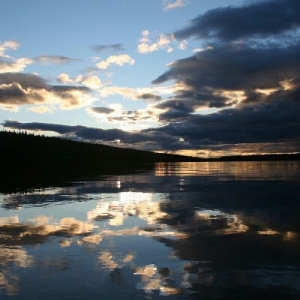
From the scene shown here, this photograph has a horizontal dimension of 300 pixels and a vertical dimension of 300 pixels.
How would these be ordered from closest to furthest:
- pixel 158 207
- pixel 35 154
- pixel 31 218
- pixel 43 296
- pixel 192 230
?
pixel 43 296, pixel 192 230, pixel 31 218, pixel 158 207, pixel 35 154

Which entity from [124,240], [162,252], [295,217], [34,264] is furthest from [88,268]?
[295,217]

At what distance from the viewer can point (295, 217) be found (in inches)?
680

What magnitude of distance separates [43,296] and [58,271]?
160cm

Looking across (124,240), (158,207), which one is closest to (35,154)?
(158,207)

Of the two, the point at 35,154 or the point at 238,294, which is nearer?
the point at 238,294

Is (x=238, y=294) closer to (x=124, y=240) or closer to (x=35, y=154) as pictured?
(x=124, y=240)

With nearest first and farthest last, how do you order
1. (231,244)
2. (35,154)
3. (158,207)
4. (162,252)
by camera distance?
(162,252), (231,244), (158,207), (35,154)

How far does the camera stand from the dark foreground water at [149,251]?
8.04 m

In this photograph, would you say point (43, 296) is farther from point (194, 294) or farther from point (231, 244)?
point (231, 244)

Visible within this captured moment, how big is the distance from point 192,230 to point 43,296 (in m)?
7.62

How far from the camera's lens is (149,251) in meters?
11.2

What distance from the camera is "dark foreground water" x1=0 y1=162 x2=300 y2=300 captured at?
8039 millimetres

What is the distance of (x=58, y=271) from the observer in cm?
923

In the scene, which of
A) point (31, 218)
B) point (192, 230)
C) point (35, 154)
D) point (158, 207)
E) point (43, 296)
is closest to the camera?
point (43, 296)
